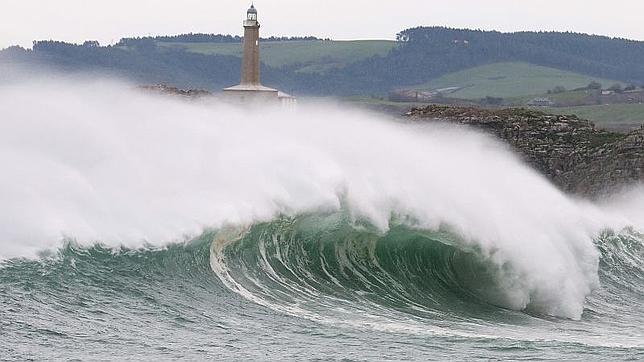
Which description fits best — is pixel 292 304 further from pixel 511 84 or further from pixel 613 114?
pixel 511 84

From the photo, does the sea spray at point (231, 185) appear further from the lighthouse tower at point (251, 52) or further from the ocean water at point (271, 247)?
the lighthouse tower at point (251, 52)

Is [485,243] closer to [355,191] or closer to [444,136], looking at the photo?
[355,191]

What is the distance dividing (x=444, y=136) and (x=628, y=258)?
25.7ft

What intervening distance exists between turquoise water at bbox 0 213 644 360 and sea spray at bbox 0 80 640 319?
34 centimetres

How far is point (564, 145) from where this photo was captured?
63.4 m

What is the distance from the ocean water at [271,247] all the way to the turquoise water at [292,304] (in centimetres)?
4

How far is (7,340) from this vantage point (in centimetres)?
1622

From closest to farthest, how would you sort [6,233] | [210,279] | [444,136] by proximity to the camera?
[6,233]
[210,279]
[444,136]

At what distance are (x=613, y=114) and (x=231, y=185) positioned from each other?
301ft

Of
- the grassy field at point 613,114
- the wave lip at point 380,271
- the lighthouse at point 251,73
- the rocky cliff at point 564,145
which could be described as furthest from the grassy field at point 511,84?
the wave lip at point 380,271

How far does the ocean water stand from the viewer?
58.4ft

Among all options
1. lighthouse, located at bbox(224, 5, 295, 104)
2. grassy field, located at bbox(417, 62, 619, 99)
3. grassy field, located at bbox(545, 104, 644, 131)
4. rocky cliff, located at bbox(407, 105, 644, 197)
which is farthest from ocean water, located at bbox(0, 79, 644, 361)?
grassy field, located at bbox(417, 62, 619, 99)

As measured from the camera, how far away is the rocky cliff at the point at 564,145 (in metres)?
58.5

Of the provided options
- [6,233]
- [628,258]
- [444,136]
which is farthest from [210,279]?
[444,136]
